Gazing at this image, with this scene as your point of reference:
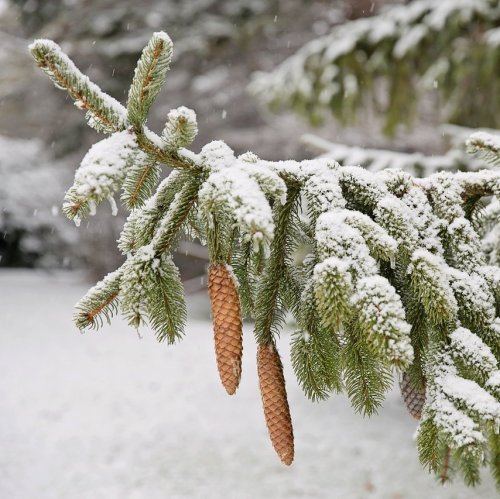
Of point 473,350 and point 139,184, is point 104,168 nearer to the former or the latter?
point 139,184

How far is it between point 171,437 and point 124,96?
284 inches

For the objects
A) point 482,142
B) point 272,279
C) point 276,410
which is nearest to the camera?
point 276,410

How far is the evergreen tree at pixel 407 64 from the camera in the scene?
14.1 ft

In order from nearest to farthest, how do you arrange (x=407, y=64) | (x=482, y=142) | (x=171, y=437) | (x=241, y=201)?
(x=241, y=201), (x=482, y=142), (x=407, y=64), (x=171, y=437)

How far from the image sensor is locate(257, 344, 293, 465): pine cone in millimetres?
1167

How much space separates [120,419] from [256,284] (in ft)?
15.7

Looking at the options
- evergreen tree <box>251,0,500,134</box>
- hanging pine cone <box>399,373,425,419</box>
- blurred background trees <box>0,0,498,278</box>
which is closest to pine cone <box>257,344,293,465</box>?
hanging pine cone <box>399,373,425,419</box>

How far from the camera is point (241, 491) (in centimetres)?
435

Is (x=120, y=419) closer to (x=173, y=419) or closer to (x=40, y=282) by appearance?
(x=173, y=419)


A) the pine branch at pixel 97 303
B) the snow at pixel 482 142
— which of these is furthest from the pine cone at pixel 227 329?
the snow at pixel 482 142

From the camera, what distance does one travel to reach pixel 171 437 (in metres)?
5.29

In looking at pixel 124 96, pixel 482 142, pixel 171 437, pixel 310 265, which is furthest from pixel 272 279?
pixel 124 96

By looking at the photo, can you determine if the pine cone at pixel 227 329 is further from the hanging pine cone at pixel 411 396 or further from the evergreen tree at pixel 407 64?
the evergreen tree at pixel 407 64

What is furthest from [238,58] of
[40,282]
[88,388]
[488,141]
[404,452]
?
[488,141]
